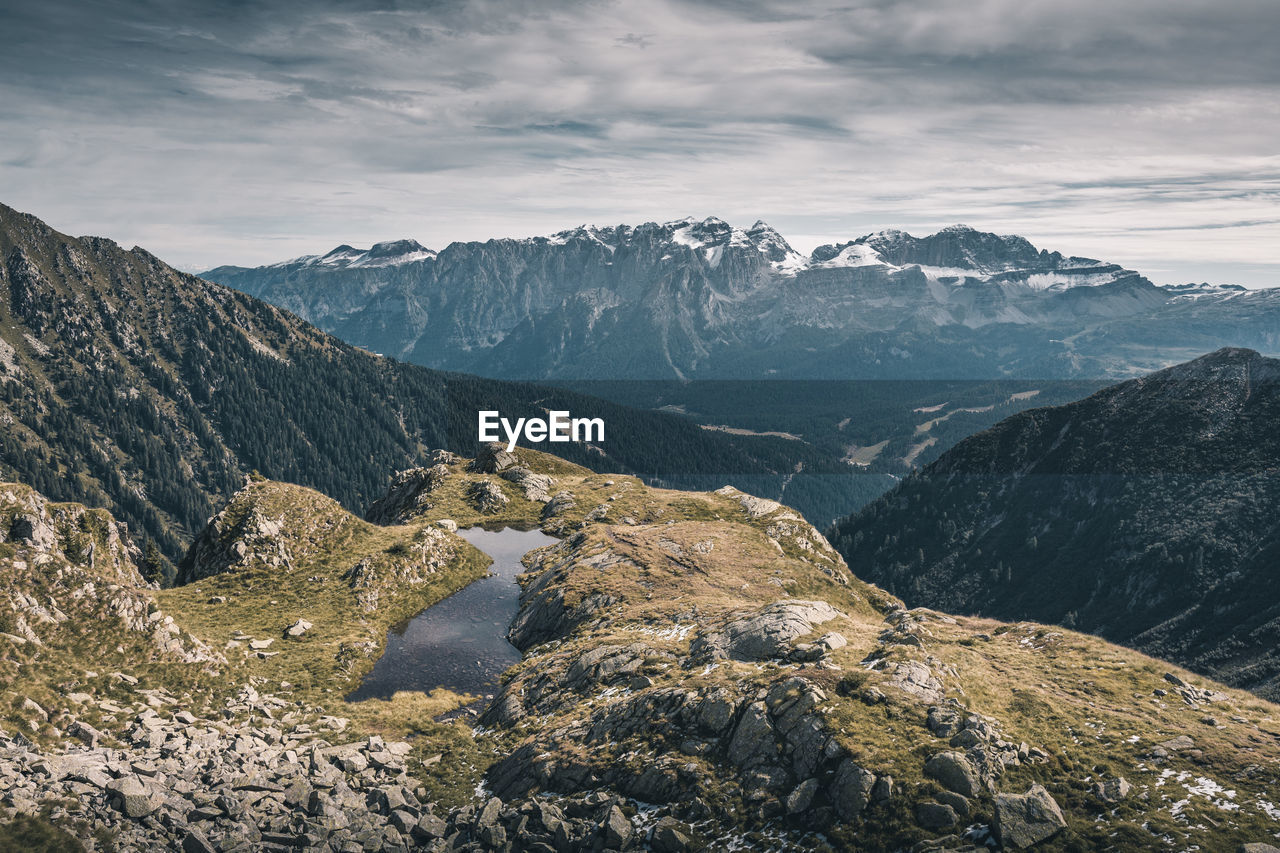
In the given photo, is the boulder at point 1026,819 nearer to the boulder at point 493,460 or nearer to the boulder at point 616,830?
the boulder at point 616,830

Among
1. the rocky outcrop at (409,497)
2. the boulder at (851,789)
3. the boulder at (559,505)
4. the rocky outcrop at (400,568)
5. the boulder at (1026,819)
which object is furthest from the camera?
the rocky outcrop at (409,497)

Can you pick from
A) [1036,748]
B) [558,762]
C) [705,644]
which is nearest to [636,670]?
[705,644]

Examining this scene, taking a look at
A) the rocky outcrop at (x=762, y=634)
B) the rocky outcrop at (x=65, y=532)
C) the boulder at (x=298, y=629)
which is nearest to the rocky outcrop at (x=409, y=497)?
the rocky outcrop at (x=65, y=532)

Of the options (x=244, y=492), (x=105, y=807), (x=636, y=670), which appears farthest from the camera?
(x=244, y=492)

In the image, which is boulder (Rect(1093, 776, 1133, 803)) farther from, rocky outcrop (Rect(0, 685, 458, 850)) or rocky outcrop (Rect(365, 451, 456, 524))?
rocky outcrop (Rect(365, 451, 456, 524))

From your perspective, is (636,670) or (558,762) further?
(636,670)

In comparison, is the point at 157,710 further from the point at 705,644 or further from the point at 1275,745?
the point at 1275,745
